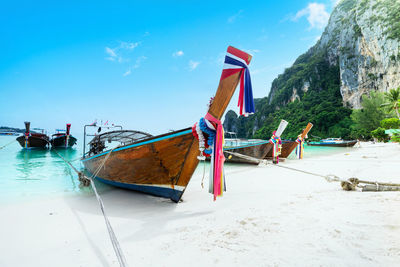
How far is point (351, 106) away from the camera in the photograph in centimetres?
5016

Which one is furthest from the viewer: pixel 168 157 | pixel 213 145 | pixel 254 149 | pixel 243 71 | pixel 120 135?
pixel 254 149

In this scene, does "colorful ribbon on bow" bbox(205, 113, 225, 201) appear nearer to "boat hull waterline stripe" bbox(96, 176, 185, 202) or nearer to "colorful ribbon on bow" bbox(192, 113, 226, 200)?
"colorful ribbon on bow" bbox(192, 113, 226, 200)

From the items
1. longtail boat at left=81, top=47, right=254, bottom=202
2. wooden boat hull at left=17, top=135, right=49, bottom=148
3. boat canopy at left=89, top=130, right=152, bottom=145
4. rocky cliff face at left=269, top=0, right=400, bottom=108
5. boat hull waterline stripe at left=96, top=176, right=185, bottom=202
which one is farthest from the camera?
rocky cliff face at left=269, top=0, right=400, bottom=108

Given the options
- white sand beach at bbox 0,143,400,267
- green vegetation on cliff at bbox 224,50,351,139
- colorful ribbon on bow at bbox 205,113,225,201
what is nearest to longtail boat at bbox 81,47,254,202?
colorful ribbon on bow at bbox 205,113,225,201

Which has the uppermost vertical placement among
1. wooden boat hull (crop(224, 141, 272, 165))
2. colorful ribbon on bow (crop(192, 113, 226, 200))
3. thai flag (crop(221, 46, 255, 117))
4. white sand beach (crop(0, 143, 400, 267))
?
thai flag (crop(221, 46, 255, 117))

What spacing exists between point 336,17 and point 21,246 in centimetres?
9758

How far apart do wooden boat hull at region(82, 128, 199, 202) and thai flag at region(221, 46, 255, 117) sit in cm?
109

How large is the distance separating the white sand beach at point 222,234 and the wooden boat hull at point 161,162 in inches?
19.0

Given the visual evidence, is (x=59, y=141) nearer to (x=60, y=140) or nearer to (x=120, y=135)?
(x=60, y=140)

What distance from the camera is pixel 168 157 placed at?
12.5ft

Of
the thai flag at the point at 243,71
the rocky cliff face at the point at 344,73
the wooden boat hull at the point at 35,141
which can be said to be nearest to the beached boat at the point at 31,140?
the wooden boat hull at the point at 35,141

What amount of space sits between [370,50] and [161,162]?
6022 centimetres

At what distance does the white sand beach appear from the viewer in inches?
73.8

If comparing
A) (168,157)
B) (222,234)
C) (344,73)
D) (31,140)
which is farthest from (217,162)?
(344,73)
